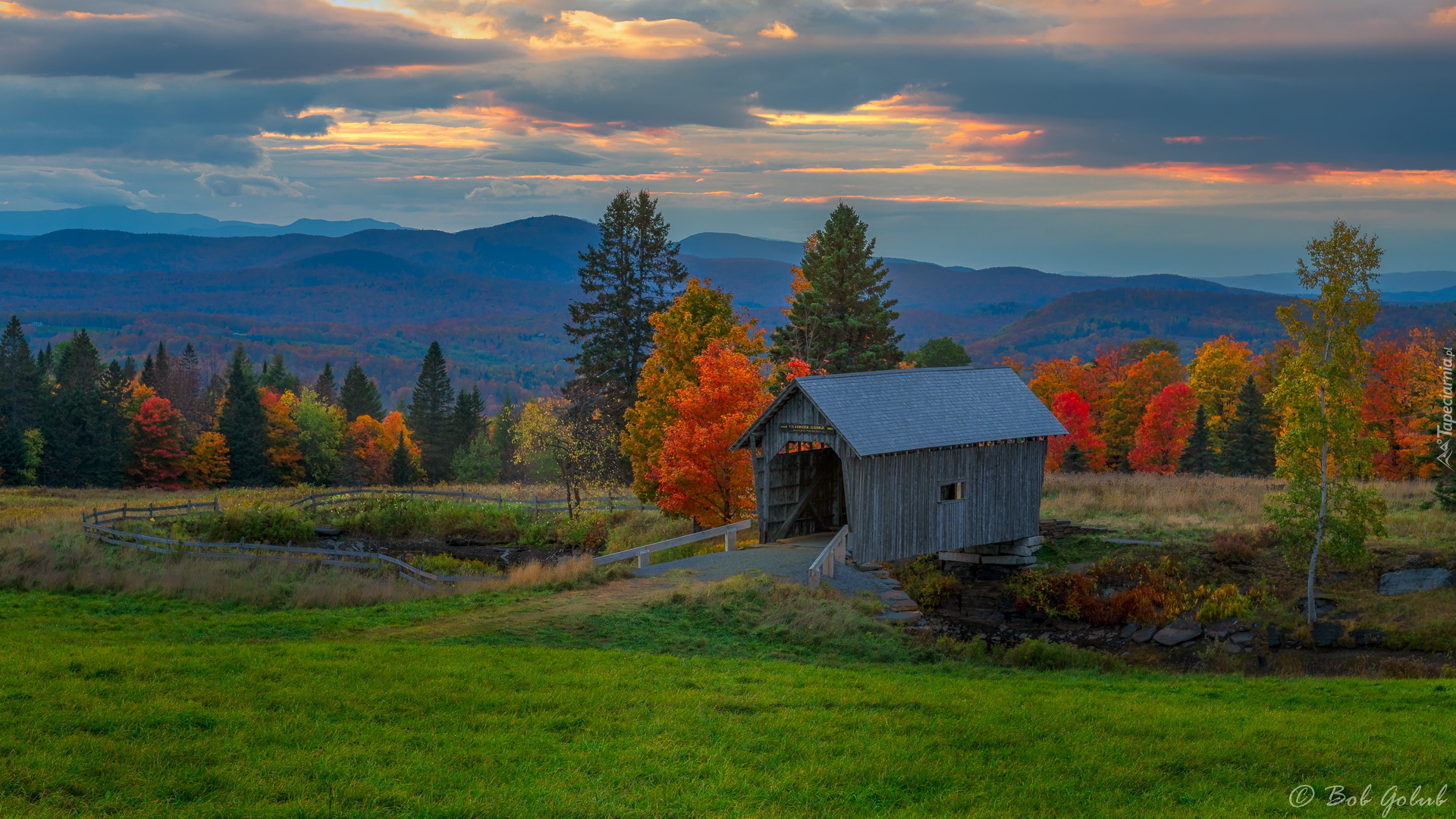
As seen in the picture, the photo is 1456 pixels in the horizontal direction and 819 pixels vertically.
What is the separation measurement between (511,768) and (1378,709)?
11.2 m

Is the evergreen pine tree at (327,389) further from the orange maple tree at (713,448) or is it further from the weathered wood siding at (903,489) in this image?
the weathered wood siding at (903,489)

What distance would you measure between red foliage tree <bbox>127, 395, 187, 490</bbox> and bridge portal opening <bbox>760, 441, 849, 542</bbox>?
5731 centimetres

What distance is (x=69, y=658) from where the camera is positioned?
37.1 feet

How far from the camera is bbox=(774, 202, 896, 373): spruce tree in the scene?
4841 centimetres

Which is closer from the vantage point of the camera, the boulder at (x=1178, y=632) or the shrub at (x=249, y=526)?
the boulder at (x=1178, y=632)

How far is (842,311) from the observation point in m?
50.0

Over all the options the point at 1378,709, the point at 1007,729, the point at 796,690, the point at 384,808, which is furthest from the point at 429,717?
the point at 1378,709

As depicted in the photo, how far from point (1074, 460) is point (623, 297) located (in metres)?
37.4

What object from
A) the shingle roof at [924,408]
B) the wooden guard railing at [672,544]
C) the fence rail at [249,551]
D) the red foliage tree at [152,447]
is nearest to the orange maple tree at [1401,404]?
the shingle roof at [924,408]

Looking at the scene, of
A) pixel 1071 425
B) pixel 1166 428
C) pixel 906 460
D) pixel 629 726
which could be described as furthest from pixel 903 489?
pixel 1166 428

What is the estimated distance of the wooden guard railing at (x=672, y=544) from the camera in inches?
895

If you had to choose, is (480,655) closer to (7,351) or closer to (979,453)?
(979,453)

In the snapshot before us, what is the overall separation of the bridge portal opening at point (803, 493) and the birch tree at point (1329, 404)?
1095 centimetres

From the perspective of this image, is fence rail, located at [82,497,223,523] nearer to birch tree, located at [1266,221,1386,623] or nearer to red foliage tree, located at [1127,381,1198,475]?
birch tree, located at [1266,221,1386,623]
